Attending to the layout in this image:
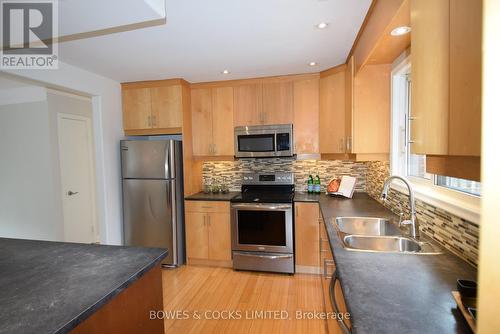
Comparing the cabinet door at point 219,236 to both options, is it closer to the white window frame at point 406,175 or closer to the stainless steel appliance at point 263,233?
the stainless steel appliance at point 263,233

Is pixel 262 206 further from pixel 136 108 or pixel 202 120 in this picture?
pixel 136 108

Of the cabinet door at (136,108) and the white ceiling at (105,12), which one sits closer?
the white ceiling at (105,12)

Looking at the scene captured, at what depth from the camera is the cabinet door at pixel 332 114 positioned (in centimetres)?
254

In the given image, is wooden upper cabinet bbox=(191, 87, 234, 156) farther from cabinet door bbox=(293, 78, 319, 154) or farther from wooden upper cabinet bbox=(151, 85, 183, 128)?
cabinet door bbox=(293, 78, 319, 154)

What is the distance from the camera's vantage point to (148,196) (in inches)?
114

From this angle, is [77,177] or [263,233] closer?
[263,233]

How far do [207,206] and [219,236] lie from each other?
393 millimetres

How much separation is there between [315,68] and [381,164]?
1.25m

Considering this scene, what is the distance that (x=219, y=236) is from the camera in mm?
2900

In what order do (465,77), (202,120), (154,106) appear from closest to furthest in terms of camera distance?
(465,77) → (154,106) → (202,120)

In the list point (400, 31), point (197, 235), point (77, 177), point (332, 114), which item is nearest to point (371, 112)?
point (332, 114)

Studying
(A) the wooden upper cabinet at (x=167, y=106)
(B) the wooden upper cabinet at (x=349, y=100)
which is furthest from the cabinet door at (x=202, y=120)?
(B) the wooden upper cabinet at (x=349, y=100)

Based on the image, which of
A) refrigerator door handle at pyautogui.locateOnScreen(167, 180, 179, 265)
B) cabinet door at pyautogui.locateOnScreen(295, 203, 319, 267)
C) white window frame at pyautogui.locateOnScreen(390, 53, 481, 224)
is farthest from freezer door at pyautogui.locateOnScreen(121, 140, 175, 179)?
white window frame at pyautogui.locateOnScreen(390, 53, 481, 224)

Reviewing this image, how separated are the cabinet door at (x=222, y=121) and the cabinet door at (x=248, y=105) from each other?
0.08 m
